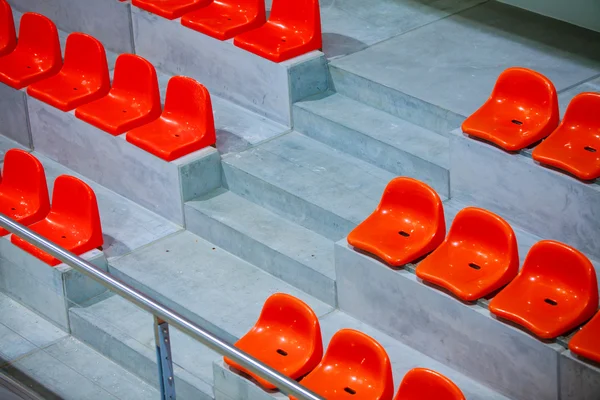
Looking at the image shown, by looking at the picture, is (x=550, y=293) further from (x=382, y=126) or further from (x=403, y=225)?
(x=382, y=126)

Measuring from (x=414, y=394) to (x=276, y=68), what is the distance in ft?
7.91

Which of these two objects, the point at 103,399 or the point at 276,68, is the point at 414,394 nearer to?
the point at 103,399

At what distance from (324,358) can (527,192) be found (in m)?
1.21

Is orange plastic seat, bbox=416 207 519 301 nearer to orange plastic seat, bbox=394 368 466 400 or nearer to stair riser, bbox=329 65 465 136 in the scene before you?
orange plastic seat, bbox=394 368 466 400

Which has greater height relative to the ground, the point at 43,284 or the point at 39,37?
the point at 39,37

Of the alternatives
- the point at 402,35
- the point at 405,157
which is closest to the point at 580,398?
the point at 405,157

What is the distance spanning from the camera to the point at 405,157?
17.4 ft

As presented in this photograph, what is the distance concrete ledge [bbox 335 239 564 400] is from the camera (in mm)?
4219

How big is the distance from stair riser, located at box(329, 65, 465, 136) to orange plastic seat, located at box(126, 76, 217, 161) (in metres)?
0.73

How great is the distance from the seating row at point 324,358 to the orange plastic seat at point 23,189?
1.54m

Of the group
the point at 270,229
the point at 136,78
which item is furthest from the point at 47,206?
the point at 270,229

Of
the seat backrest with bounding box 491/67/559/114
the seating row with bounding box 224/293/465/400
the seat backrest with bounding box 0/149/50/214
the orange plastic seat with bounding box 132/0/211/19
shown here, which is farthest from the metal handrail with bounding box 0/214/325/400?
the orange plastic seat with bounding box 132/0/211/19

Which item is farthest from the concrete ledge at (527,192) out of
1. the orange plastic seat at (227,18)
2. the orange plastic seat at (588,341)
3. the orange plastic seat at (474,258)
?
the orange plastic seat at (227,18)

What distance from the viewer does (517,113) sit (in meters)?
5.06
